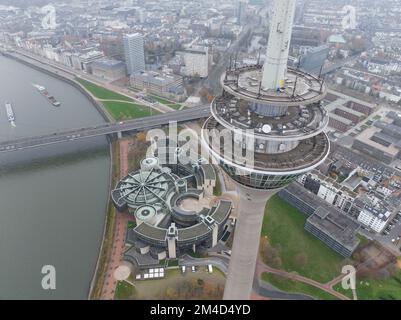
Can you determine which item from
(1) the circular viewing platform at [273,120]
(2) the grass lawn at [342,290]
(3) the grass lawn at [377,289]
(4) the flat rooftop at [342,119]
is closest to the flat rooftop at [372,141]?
(4) the flat rooftop at [342,119]

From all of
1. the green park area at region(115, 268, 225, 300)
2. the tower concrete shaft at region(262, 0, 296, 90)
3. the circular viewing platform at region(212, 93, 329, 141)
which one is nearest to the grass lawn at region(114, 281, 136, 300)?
the green park area at region(115, 268, 225, 300)

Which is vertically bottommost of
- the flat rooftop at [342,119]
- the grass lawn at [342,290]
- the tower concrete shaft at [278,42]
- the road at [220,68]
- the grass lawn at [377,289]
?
the grass lawn at [342,290]

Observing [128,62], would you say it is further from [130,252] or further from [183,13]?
[183,13]

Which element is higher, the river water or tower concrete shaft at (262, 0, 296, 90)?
tower concrete shaft at (262, 0, 296, 90)

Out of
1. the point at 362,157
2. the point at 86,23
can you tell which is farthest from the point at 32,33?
the point at 362,157

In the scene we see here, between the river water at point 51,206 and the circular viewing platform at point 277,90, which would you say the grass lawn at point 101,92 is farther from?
the circular viewing platform at point 277,90

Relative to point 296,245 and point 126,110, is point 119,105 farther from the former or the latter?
point 296,245

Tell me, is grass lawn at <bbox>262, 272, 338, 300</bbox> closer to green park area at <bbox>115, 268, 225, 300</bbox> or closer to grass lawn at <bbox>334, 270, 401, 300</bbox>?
grass lawn at <bbox>334, 270, 401, 300</bbox>
